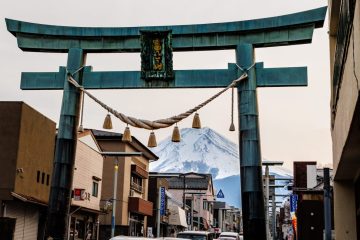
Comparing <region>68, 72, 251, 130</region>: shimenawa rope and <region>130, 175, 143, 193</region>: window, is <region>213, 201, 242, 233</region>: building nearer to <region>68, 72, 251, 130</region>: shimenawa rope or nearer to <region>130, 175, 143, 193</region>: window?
<region>130, 175, 143, 193</region>: window

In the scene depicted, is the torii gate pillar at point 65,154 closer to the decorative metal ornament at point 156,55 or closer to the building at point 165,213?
Result: the decorative metal ornament at point 156,55

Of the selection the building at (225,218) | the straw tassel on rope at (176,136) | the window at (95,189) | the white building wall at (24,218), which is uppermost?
the building at (225,218)

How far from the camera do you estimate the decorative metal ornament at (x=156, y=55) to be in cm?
1681

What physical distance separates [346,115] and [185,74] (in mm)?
8889

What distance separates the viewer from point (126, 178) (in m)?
49.4

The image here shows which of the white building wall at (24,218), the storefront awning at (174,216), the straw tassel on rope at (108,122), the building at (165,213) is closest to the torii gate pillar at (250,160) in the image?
the straw tassel on rope at (108,122)

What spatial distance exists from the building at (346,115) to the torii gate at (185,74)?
2251 mm

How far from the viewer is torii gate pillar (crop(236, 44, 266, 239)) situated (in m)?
15.2

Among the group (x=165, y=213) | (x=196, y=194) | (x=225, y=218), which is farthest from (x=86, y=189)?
(x=225, y=218)

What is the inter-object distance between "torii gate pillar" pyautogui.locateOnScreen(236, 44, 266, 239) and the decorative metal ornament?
7.60ft

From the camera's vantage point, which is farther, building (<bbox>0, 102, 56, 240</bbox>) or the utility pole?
building (<bbox>0, 102, 56, 240</bbox>)

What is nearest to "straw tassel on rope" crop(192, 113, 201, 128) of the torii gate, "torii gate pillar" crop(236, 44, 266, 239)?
the torii gate

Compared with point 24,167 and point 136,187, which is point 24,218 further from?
point 136,187

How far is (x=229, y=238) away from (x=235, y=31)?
86.9ft
